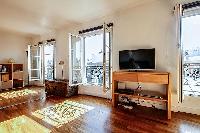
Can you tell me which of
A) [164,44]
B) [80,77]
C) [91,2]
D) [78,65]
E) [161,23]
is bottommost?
[80,77]

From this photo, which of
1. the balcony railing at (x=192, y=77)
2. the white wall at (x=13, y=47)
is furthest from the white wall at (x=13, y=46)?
the balcony railing at (x=192, y=77)

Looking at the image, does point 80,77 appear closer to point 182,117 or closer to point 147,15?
point 147,15

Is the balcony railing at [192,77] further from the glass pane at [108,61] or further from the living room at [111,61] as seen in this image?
the glass pane at [108,61]

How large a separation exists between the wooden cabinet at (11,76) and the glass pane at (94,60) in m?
3.42

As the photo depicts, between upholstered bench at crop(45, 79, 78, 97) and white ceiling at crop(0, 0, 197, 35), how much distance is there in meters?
2.03

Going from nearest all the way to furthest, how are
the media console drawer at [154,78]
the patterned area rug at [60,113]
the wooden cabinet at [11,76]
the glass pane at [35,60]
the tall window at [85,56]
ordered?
the patterned area rug at [60,113] → the media console drawer at [154,78] → the tall window at [85,56] → the wooden cabinet at [11,76] → the glass pane at [35,60]

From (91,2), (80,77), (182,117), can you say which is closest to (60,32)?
(80,77)

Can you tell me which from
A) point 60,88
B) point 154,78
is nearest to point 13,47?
point 60,88

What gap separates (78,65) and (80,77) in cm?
41

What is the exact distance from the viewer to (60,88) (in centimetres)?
475

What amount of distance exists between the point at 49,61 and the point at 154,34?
5.02 meters

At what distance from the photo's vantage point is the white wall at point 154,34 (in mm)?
3066

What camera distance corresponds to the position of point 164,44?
3.19 metres

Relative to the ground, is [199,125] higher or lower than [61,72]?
lower
